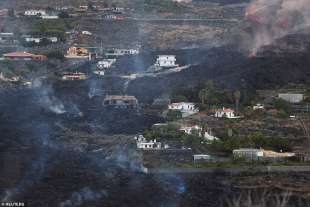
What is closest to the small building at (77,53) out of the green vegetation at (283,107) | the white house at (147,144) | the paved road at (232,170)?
the green vegetation at (283,107)

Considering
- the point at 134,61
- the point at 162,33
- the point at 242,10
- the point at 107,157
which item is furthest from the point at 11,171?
the point at 242,10

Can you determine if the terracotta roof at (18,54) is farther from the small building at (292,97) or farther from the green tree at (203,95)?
the small building at (292,97)

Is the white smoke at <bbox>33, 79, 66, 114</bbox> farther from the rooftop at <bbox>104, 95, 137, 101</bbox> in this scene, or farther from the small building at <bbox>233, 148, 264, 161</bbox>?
the small building at <bbox>233, 148, 264, 161</bbox>

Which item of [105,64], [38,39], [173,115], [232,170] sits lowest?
[232,170]

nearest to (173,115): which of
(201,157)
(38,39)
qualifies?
(201,157)

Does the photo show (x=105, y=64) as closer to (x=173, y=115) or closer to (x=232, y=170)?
(x=173, y=115)


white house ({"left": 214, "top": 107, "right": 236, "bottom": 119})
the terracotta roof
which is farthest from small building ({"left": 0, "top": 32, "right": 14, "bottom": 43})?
white house ({"left": 214, "top": 107, "right": 236, "bottom": 119})

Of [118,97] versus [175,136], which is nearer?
[175,136]
